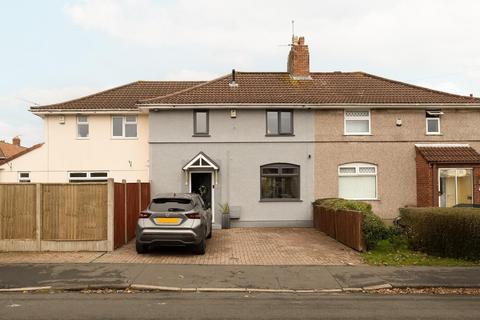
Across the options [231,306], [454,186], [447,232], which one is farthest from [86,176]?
[454,186]

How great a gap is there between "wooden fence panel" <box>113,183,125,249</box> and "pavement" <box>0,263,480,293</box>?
7.49ft

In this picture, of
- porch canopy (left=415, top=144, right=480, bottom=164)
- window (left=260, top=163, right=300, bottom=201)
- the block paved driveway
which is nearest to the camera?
the block paved driveway

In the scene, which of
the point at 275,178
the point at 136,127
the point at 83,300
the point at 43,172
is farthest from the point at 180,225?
the point at 43,172

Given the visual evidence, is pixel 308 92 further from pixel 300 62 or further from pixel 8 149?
pixel 8 149

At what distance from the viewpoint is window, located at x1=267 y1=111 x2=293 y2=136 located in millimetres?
19438

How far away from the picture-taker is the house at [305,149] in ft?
62.0

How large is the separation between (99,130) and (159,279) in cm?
1297

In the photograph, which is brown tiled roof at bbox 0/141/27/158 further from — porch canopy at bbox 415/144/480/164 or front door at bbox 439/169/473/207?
front door at bbox 439/169/473/207

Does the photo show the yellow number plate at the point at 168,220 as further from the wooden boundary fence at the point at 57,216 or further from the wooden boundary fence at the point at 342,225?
the wooden boundary fence at the point at 342,225

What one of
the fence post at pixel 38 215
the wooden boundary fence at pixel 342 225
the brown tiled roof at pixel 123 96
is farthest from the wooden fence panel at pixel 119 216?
the brown tiled roof at pixel 123 96

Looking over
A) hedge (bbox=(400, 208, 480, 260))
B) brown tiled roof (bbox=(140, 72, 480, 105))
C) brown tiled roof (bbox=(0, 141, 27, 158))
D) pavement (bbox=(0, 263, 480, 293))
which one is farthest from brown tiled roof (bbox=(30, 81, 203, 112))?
brown tiled roof (bbox=(0, 141, 27, 158))

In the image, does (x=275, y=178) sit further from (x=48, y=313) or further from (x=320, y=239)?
(x=48, y=313)

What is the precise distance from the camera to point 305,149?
1927cm

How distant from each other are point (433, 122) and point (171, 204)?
13483 millimetres
